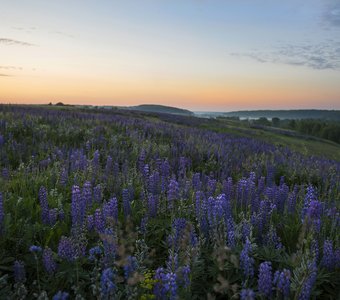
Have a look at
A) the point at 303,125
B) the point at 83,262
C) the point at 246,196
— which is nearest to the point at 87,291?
the point at 83,262

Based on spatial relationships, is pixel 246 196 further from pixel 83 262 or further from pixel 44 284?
pixel 44 284

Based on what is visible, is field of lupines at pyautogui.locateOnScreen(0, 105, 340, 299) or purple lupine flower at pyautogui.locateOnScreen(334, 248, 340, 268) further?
purple lupine flower at pyautogui.locateOnScreen(334, 248, 340, 268)

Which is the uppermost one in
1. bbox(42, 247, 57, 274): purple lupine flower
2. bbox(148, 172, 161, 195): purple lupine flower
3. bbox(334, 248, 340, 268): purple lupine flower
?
bbox(148, 172, 161, 195): purple lupine flower

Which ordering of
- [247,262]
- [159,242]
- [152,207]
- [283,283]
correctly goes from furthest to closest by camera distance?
[152,207]
[159,242]
[247,262]
[283,283]

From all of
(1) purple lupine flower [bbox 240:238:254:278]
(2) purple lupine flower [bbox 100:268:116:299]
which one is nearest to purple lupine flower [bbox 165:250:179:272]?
(2) purple lupine flower [bbox 100:268:116:299]

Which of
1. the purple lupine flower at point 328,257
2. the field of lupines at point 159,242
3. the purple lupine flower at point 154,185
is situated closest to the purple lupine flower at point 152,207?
the field of lupines at point 159,242

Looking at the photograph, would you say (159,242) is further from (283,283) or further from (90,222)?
(283,283)

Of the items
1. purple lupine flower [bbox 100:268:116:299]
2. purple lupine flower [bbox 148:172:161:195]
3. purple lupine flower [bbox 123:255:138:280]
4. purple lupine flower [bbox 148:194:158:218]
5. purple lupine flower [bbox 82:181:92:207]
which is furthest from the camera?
purple lupine flower [bbox 148:172:161:195]

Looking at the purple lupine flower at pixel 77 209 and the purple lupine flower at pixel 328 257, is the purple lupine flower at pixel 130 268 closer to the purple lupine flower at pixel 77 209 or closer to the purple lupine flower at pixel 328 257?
the purple lupine flower at pixel 77 209

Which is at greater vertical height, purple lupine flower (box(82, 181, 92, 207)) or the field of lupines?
purple lupine flower (box(82, 181, 92, 207))

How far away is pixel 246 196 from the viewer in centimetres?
532

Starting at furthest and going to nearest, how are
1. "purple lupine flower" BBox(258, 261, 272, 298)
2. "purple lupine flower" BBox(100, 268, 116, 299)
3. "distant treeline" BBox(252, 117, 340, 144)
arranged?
"distant treeline" BBox(252, 117, 340, 144) < "purple lupine flower" BBox(258, 261, 272, 298) < "purple lupine flower" BBox(100, 268, 116, 299)

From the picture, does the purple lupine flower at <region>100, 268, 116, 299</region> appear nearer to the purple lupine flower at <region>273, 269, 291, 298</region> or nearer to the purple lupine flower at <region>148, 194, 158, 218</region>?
the purple lupine flower at <region>273, 269, 291, 298</region>

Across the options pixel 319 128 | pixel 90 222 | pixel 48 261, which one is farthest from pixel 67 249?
pixel 319 128
